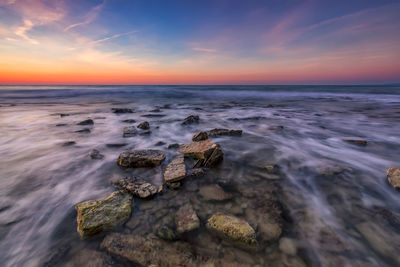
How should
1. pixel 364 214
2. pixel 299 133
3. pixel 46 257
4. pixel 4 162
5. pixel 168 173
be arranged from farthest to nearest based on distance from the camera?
1. pixel 299 133
2. pixel 4 162
3. pixel 168 173
4. pixel 364 214
5. pixel 46 257

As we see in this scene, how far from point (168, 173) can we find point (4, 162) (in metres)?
3.69

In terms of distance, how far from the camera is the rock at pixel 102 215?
1.91 metres

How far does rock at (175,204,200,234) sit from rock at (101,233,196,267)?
19cm

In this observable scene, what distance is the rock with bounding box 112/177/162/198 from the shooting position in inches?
97.2

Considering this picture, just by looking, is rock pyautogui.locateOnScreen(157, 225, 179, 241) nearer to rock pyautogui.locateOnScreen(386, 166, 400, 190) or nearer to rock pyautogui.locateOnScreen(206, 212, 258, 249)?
rock pyautogui.locateOnScreen(206, 212, 258, 249)

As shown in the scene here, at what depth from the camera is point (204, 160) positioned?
3498mm

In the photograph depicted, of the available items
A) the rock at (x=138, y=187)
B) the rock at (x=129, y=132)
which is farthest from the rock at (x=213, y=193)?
the rock at (x=129, y=132)

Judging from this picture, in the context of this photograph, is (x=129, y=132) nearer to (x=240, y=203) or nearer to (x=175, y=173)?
(x=175, y=173)

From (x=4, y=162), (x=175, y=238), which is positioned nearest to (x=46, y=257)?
(x=175, y=238)

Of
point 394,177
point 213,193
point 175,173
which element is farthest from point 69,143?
point 394,177

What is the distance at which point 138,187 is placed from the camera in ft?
8.43

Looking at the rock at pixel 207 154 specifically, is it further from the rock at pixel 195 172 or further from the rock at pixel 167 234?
the rock at pixel 167 234

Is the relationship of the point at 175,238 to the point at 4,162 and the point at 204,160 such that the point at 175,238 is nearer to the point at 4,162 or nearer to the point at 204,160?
the point at 204,160

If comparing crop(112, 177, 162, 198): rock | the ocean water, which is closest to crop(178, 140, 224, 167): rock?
the ocean water
